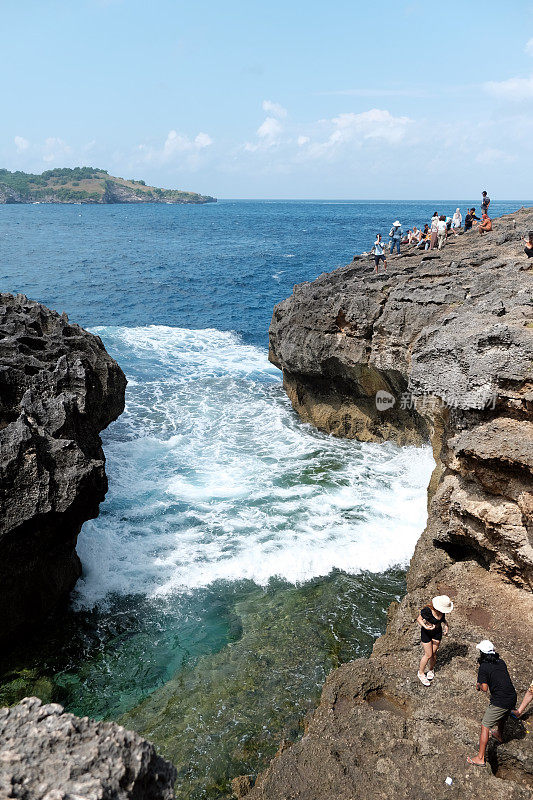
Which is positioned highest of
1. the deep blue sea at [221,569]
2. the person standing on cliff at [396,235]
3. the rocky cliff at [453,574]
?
the person standing on cliff at [396,235]

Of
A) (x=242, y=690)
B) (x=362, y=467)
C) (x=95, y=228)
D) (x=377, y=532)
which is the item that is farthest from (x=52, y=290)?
(x=95, y=228)

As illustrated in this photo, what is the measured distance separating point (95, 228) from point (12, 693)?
4271 inches

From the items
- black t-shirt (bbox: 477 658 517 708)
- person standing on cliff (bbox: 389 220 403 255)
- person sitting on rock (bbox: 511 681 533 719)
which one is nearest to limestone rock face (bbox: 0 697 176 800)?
black t-shirt (bbox: 477 658 517 708)

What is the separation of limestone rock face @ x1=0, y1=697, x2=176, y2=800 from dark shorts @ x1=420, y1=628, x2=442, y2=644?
14.8 ft

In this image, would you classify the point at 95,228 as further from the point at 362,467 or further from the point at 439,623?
the point at 439,623

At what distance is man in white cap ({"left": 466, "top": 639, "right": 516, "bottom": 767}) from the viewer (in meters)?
6.39

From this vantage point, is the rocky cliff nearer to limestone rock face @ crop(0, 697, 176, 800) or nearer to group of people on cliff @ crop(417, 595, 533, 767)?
group of people on cliff @ crop(417, 595, 533, 767)

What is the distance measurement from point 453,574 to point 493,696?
324 cm

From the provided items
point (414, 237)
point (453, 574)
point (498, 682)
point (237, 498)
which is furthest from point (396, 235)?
point (498, 682)

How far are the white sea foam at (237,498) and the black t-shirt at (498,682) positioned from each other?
5997 mm

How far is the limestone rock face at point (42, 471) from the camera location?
9.78m

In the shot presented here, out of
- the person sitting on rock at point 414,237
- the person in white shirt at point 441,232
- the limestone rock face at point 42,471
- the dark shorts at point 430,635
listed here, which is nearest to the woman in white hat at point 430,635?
the dark shorts at point 430,635

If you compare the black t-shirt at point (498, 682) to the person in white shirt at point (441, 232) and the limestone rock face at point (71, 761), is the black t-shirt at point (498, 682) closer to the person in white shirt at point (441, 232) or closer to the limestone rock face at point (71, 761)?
the limestone rock face at point (71, 761)

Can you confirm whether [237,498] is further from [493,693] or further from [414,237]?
[414,237]
